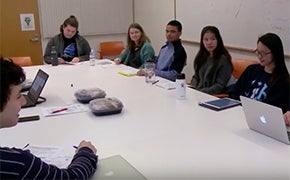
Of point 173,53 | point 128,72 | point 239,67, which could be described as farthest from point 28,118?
point 239,67

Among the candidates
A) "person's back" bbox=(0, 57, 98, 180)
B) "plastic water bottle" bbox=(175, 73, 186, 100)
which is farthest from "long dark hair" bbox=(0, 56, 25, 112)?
"plastic water bottle" bbox=(175, 73, 186, 100)

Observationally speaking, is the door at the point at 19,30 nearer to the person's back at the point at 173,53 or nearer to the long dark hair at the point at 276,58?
the person's back at the point at 173,53

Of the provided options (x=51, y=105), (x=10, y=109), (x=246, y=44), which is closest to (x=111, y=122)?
(x=51, y=105)

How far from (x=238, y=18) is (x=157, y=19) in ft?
5.87

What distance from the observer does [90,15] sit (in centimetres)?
573

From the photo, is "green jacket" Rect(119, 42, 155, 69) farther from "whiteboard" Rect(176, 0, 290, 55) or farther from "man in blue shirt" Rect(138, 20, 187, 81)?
"whiteboard" Rect(176, 0, 290, 55)

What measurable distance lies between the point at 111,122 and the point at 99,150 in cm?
38

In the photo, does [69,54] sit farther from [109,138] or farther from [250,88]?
[109,138]

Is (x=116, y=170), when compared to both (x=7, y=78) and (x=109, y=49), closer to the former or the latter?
(x=7, y=78)

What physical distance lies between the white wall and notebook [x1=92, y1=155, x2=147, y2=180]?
347 centimetres

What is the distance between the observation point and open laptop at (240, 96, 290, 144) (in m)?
1.47

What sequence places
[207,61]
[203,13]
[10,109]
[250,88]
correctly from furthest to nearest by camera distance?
[203,13], [207,61], [250,88], [10,109]

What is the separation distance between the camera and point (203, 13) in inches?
173

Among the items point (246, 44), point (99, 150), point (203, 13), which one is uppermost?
point (203, 13)
